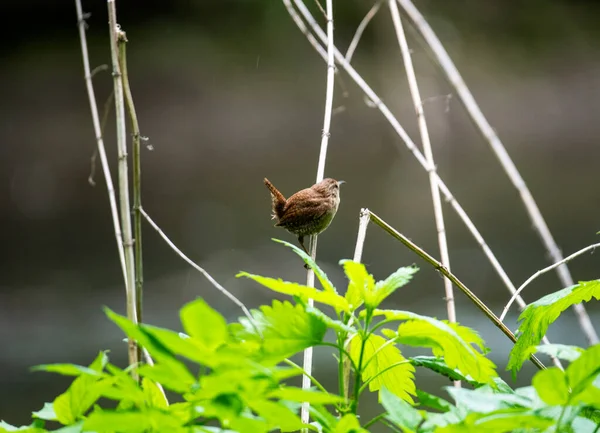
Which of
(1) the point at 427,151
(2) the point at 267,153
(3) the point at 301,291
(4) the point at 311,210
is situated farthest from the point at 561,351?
(2) the point at 267,153

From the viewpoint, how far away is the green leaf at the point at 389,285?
0.45 m

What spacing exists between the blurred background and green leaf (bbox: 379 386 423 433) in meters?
3.05

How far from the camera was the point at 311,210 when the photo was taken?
1.56m

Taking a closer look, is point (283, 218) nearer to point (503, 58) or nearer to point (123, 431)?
point (123, 431)

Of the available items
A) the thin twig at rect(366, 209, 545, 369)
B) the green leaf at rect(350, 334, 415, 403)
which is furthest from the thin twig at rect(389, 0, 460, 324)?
the green leaf at rect(350, 334, 415, 403)

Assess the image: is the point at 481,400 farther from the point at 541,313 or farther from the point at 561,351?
the point at 541,313

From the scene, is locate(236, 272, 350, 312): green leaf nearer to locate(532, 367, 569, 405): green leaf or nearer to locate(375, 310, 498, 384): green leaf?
locate(375, 310, 498, 384): green leaf

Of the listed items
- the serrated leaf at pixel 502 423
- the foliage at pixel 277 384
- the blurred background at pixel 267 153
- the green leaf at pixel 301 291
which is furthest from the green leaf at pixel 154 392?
the blurred background at pixel 267 153

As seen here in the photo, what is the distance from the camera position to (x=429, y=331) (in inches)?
18.3

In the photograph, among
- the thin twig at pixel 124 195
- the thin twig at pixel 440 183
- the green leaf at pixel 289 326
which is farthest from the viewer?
the thin twig at pixel 440 183

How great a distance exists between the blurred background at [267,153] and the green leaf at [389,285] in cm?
298

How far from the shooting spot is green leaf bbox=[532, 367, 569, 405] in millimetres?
346

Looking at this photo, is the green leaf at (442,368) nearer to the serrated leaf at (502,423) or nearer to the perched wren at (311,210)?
the serrated leaf at (502,423)

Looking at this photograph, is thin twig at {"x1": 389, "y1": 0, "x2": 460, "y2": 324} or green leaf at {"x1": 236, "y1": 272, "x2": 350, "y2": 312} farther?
thin twig at {"x1": 389, "y1": 0, "x2": 460, "y2": 324}
